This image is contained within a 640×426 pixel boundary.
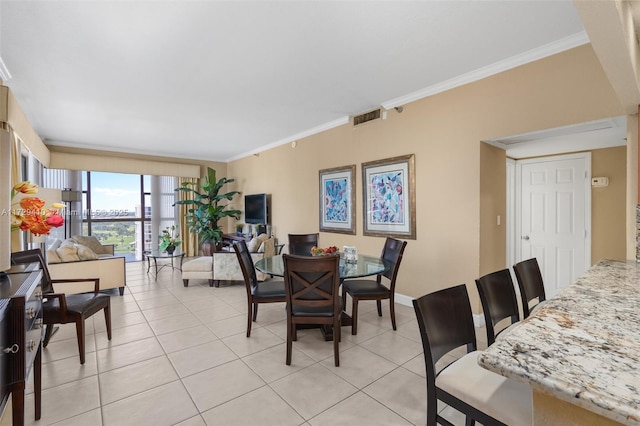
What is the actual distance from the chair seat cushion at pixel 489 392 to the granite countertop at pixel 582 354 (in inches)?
11.7

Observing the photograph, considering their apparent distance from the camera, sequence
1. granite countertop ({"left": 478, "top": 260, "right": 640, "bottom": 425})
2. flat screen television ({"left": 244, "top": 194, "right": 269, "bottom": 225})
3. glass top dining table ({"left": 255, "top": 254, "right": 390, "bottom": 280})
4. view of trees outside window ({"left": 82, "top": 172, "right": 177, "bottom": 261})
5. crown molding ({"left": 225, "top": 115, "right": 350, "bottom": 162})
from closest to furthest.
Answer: granite countertop ({"left": 478, "top": 260, "right": 640, "bottom": 425}) → glass top dining table ({"left": 255, "top": 254, "right": 390, "bottom": 280}) → crown molding ({"left": 225, "top": 115, "right": 350, "bottom": 162}) → flat screen television ({"left": 244, "top": 194, "right": 269, "bottom": 225}) → view of trees outside window ({"left": 82, "top": 172, "right": 177, "bottom": 261})

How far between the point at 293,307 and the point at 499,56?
2.92 metres

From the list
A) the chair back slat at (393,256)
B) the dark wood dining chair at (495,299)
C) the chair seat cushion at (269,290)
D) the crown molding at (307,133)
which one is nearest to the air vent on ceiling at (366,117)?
the crown molding at (307,133)

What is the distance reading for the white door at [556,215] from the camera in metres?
3.79

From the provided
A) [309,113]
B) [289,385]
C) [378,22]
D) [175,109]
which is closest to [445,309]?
[289,385]

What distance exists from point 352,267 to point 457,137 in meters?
1.83

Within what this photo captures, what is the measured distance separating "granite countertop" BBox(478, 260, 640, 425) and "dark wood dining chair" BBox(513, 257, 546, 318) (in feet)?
2.22

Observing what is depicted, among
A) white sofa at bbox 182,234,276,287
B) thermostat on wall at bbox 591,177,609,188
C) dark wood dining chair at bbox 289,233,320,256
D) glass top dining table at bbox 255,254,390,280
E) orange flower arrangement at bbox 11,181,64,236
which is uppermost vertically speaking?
thermostat on wall at bbox 591,177,609,188

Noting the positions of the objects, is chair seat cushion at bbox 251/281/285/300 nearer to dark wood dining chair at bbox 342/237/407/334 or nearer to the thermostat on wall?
dark wood dining chair at bbox 342/237/407/334

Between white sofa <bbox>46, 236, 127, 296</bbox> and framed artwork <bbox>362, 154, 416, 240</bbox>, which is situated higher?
framed artwork <bbox>362, 154, 416, 240</bbox>

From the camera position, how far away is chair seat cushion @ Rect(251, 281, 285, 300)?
2.82m

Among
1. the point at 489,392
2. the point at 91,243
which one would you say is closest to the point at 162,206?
the point at 91,243

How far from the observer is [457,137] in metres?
3.20

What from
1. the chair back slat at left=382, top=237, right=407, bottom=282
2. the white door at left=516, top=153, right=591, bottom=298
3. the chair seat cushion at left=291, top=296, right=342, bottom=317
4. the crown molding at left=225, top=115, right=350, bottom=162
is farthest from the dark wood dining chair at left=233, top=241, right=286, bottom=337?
the white door at left=516, top=153, right=591, bottom=298
